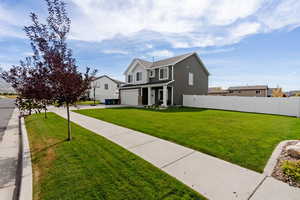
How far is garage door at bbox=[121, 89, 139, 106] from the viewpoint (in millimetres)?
19484

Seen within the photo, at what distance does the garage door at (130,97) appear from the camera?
19.5m

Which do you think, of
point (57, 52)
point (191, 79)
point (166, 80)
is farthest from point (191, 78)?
point (57, 52)

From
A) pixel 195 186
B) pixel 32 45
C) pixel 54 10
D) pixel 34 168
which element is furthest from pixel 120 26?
pixel 195 186

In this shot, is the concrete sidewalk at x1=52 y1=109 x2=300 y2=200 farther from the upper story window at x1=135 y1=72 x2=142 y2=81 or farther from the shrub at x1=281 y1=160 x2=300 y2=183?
the upper story window at x1=135 y1=72 x2=142 y2=81

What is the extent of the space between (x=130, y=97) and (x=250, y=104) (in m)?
15.1

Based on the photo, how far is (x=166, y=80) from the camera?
1719 centimetres

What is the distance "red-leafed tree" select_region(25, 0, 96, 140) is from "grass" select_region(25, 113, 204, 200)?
190cm

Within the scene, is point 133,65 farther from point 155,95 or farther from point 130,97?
point 155,95

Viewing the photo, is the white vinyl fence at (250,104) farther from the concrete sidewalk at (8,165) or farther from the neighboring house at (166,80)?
the concrete sidewalk at (8,165)

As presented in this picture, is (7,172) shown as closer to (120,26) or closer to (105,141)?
(105,141)

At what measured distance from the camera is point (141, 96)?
18953mm

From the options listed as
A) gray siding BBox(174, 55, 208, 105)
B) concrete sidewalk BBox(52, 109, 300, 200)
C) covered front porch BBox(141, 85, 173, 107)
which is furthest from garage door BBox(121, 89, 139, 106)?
concrete sidewalk BBox(52, 109, 300, 200)

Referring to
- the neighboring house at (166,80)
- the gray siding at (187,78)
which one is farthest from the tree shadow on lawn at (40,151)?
the gray siding at (187,78)

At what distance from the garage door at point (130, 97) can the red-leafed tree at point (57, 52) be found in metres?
14.9
